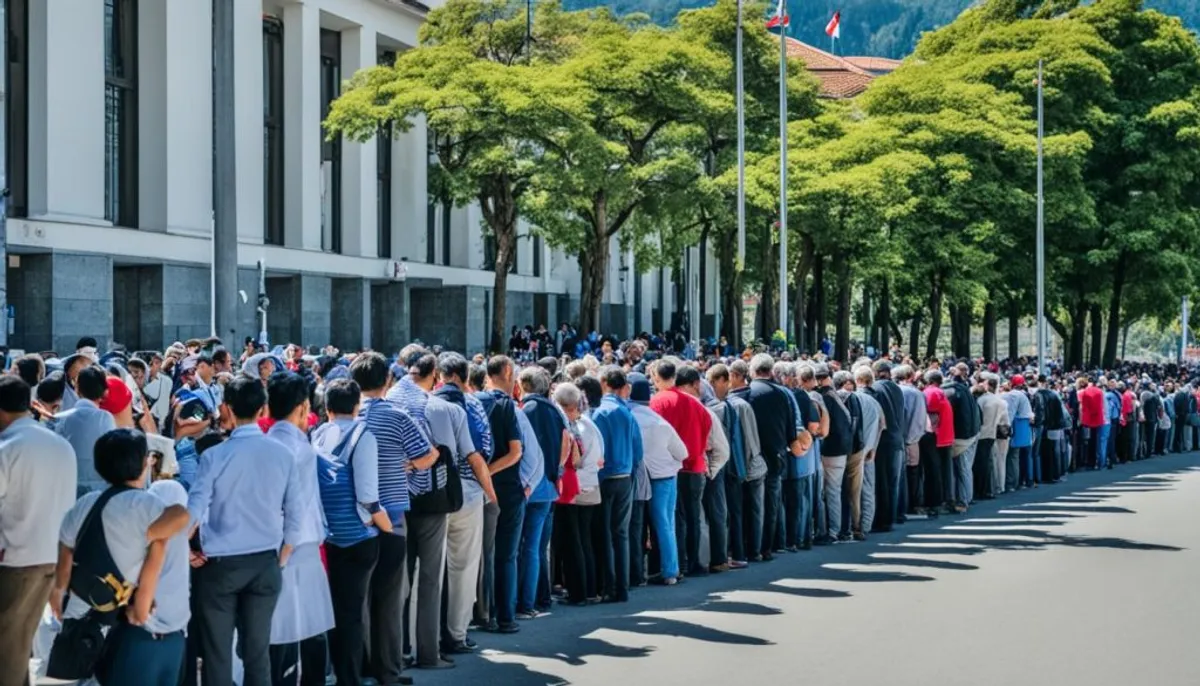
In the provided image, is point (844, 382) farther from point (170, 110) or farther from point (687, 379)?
point (170, 110)

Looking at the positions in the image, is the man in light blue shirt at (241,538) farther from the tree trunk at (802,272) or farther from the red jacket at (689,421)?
the tree trunk at (802,272)

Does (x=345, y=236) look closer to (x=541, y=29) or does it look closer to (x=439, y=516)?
(x=541, y=29)

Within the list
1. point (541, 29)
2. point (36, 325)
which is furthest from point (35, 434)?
point (541, 29)

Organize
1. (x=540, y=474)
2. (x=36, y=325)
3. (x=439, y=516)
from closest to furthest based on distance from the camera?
1. (x=439, y=516)
2. (x=540, y=474)
3. (x=36, y=325)

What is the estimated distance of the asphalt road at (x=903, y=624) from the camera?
10109mm

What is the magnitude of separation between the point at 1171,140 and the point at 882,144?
15564 millimetres

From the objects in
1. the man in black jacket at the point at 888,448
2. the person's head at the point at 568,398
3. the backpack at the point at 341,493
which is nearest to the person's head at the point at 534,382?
the person's head at the point at 568,398

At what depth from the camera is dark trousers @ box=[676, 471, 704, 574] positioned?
14945 millimetres

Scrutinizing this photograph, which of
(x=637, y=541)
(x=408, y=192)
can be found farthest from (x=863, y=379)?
(x=408, y=192)

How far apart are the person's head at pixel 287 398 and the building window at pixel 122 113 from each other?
28.4 metres

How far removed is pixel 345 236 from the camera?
46.1 m

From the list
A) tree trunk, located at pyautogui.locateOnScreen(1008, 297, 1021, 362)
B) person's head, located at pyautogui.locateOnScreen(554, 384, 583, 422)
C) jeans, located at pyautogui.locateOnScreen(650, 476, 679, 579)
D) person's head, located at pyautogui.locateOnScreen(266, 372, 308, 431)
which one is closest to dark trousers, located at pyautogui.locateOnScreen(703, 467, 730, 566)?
jeans, located at pyautogui.locateOnScreen(650, 476, 679, 579)

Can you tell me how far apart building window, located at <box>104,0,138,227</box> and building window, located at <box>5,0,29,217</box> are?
138 inches

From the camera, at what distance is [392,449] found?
31.2 feet
